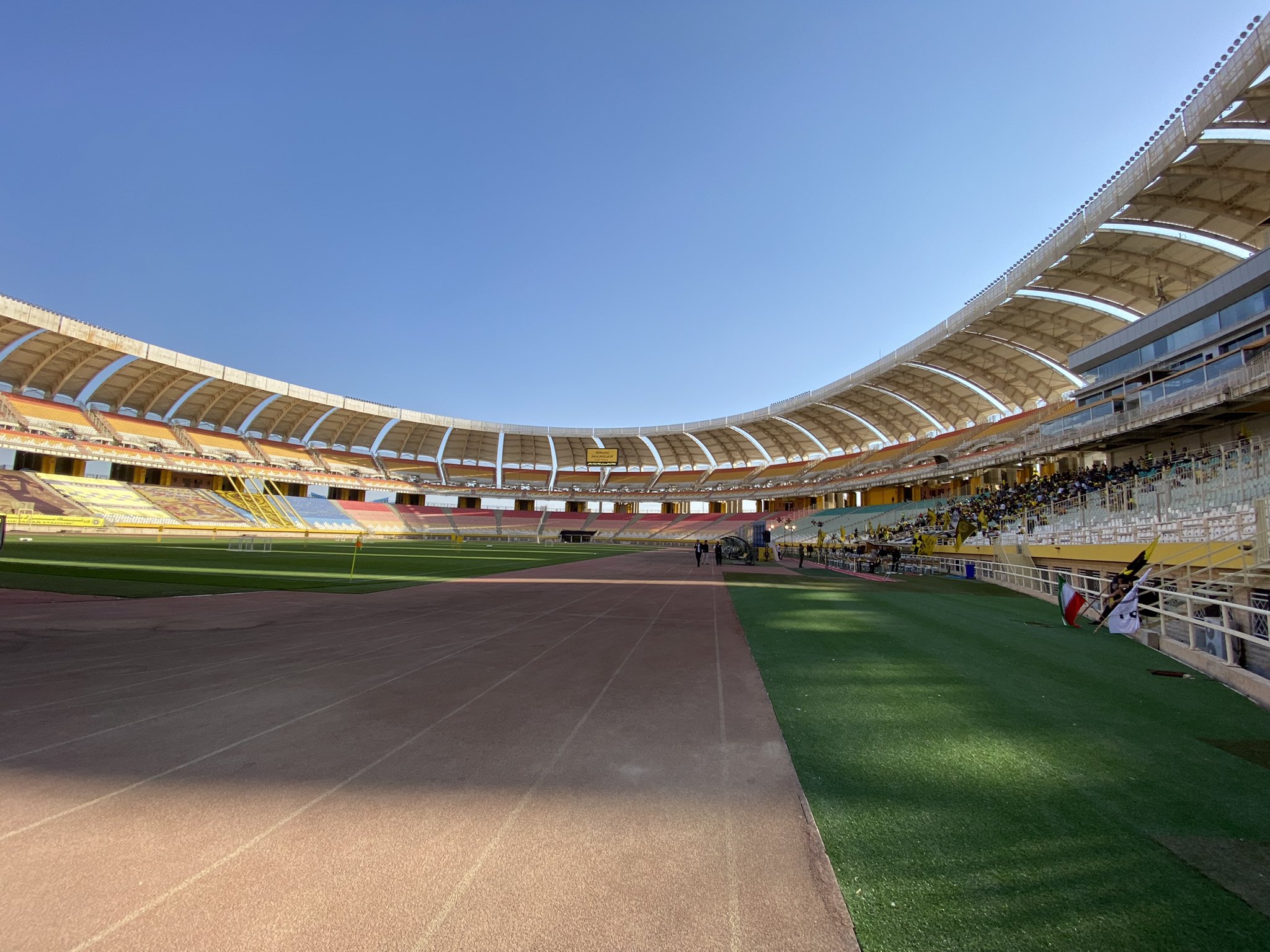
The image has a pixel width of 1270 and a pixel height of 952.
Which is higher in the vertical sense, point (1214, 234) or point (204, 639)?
point (1214, 234)

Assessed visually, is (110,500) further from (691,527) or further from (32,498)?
(691,527)

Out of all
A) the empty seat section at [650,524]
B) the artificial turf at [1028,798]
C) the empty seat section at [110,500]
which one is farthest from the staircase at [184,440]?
the artificial turf at [1028,798]

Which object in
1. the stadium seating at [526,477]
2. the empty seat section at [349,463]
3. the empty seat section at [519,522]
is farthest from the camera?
the stadium seating at [526,477]

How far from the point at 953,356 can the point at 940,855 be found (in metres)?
43.4

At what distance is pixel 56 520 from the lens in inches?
1479

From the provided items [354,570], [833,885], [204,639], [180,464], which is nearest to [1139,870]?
[833,885]

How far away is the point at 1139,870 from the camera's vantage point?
95.5 inches

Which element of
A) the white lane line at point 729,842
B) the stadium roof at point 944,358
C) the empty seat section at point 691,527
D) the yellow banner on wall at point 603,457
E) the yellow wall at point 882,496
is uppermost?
the stadium roof at point 944,358

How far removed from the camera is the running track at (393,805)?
2.07m

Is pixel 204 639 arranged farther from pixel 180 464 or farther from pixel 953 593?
pixel 180 464

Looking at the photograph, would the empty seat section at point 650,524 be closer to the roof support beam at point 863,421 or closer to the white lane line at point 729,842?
the roof support beam at point 863,421

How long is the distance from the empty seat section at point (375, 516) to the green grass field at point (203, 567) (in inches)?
1113

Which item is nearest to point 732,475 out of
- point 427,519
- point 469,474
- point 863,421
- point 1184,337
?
point 863,421

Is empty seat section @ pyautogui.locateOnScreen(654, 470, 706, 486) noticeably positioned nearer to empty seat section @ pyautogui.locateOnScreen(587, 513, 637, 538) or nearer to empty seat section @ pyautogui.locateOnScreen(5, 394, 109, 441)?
empty seat section @ pyautogui.locateOnScreen(587, 513, 637, 538)
